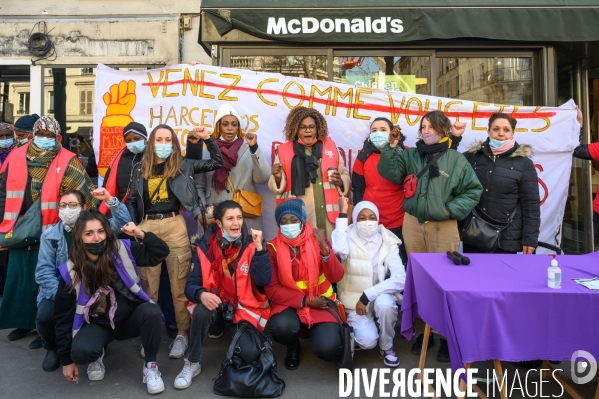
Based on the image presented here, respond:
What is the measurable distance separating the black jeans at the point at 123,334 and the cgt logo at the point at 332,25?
3.76 m

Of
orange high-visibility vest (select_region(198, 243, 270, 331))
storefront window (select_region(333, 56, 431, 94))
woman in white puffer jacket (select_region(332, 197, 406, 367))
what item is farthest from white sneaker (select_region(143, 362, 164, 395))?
storefront window (select_region(333, 56, 431, 94))

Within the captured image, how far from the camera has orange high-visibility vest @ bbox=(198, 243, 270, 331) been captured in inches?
156

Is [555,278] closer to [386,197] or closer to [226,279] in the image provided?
[386,197]

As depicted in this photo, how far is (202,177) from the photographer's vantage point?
4.91 meters

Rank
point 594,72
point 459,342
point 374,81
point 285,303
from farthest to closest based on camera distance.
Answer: point 594,72 → point 374,81 → point 285,303 → point 459,342

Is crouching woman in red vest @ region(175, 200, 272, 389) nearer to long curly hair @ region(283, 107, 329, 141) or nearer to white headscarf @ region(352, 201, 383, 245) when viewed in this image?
white headscarf @ region(352, 201, 383, 245)

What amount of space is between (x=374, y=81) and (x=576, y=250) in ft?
11.4

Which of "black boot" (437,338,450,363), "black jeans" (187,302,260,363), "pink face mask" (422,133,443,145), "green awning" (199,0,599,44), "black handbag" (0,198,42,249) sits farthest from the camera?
"green awning" (199,0,599,44)

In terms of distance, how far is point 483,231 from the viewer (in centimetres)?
439

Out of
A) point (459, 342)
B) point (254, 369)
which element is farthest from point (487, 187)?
point (254, 369)

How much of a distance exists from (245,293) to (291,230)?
0.61 m

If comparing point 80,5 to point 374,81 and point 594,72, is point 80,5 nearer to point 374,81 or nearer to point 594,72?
point 374,81

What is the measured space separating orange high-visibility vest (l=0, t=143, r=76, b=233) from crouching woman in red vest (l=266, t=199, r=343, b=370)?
2035mm

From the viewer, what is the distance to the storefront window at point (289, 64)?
21.7ft
